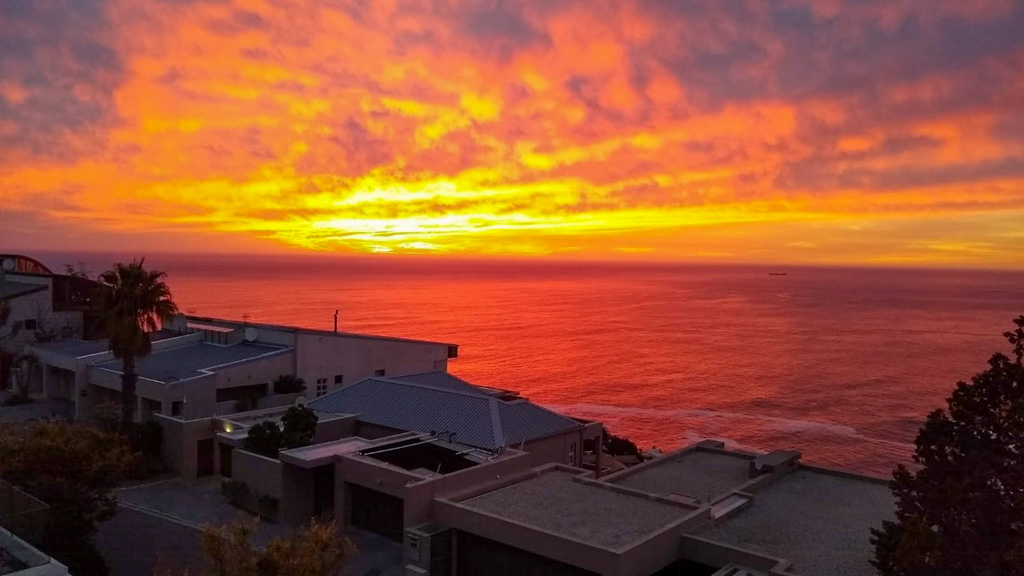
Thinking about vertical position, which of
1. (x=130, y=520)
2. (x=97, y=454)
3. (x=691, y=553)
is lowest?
(x=130, y=520)

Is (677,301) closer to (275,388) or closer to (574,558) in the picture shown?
(275,388)

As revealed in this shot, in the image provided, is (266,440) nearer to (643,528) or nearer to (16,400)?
(643,528)

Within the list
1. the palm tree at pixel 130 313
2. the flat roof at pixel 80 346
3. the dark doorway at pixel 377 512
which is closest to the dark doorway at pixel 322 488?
the dark doorway at pixel 377 512

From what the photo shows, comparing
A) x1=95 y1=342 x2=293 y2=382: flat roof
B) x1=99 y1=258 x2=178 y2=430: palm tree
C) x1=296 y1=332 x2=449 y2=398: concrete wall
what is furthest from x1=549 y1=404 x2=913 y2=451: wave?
x1=99 y1=258 x2=178 y2=430: palm tree

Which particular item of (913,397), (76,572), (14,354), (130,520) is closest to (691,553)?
(76,572)

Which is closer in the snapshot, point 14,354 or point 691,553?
point 691,553
